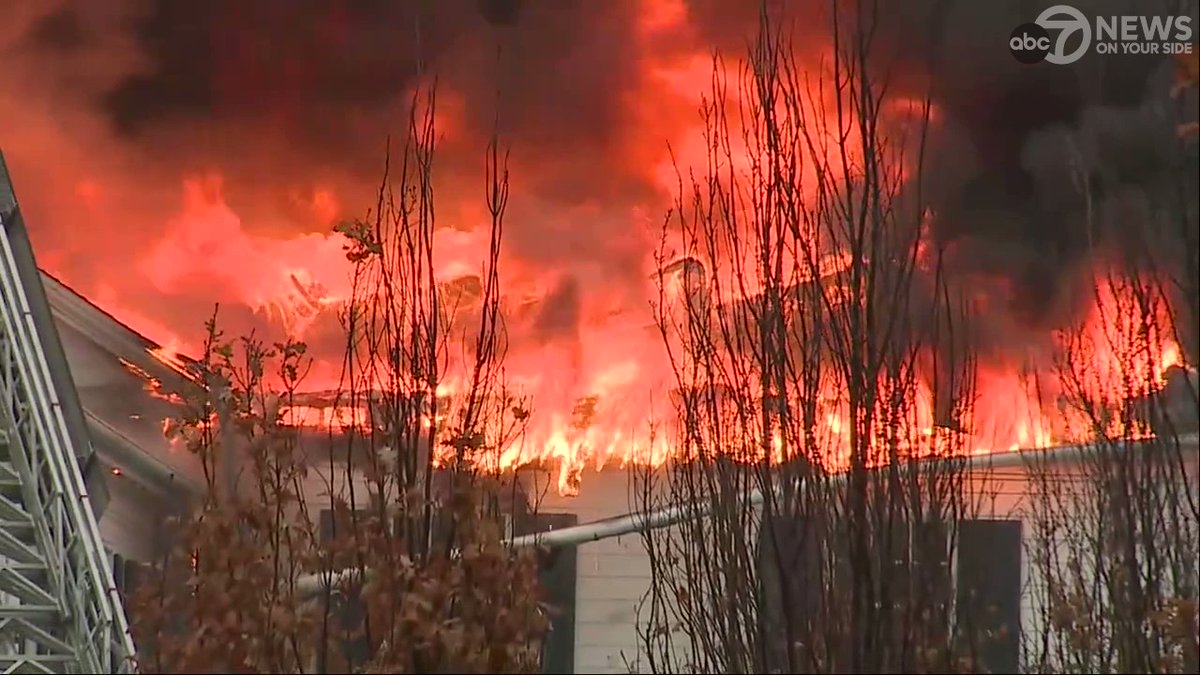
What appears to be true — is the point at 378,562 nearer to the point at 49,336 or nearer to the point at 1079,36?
the point at 49,336

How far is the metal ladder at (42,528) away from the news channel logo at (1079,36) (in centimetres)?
449

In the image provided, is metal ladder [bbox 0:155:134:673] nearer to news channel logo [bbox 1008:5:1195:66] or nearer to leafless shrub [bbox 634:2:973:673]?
leafless shrub [bbox 634:2:973:673]

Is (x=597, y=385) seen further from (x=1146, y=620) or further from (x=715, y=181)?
(x=1146, y=620)

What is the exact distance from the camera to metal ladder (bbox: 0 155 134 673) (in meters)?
5.08

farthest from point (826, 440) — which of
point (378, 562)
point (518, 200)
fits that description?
point (518, 200)

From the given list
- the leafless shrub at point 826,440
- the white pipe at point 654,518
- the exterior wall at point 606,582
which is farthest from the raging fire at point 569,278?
the leafless shrub at point 826,440

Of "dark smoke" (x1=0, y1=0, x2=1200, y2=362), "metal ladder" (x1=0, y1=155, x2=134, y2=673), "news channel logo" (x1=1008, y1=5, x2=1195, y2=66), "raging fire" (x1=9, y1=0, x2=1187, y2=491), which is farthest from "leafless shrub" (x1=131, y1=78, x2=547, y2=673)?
"news channel logo" (x1=1008, y1=5, x2=1195, y2=66)

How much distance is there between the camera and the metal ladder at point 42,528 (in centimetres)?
508

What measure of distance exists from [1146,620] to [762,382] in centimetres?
110

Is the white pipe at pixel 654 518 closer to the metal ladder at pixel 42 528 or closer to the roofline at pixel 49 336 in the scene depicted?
the metal ladder at pixel 42 528

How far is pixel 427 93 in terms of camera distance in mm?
6105

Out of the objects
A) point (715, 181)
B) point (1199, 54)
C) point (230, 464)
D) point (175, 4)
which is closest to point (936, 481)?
point (715, 181)

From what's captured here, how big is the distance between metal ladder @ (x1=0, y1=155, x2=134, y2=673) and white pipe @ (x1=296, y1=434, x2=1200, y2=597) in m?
1.47

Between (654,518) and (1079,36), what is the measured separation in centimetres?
288
